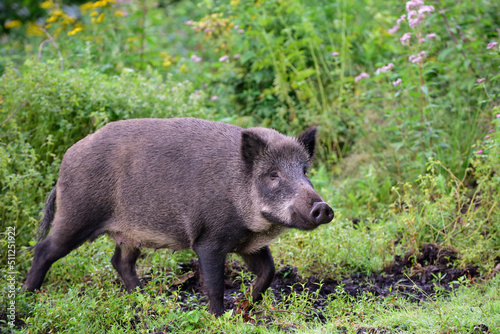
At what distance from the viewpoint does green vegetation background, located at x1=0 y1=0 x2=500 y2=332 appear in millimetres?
5045

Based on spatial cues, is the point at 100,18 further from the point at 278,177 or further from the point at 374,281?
the point at 374,281

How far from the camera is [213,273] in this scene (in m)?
4.38

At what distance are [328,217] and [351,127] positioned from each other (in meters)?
4.40

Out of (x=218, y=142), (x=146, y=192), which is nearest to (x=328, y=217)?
(x=218, y=142)

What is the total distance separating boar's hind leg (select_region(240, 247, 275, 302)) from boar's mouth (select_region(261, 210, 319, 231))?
448mm

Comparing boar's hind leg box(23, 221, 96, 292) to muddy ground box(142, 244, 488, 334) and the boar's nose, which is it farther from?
the boar's nose

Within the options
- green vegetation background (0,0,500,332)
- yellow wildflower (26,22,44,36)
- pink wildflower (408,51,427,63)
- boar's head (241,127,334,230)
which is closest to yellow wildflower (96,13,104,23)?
green vegetation background (0,0,500,332)

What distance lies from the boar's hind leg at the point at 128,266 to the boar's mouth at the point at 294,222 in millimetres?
1306

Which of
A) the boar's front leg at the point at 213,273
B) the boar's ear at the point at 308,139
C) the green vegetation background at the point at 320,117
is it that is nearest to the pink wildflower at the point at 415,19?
the green vegetation background at the point at 320,117

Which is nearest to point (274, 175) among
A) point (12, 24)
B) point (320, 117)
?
point (320, 117)

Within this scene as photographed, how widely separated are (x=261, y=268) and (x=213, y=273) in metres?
0.44

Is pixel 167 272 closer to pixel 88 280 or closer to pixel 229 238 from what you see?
pixel 88 280

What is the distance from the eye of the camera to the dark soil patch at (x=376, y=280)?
15.9 ft

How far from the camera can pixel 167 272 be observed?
17.2 feet
